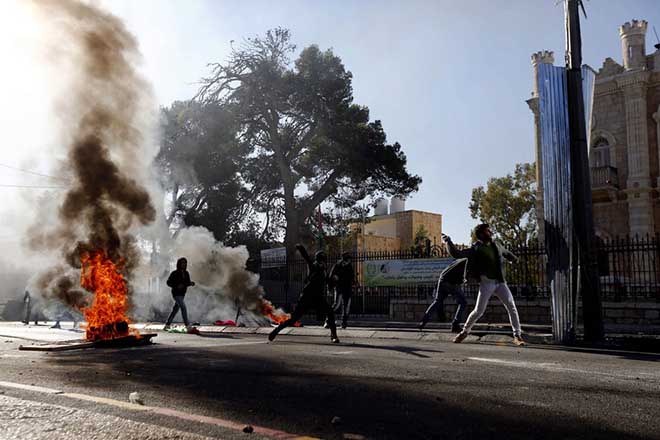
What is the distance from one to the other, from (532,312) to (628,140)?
17.0 metres

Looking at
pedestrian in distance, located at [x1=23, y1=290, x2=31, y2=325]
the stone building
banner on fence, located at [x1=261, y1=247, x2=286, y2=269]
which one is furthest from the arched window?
pedestrian in distance, located at [x1=23, y1=290, x2=31, y2=325]

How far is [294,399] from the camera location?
415 centimetres

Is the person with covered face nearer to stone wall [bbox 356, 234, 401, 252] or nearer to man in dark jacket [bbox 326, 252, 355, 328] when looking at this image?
man in dark jacket [bbox 326, 252, 355, 328]

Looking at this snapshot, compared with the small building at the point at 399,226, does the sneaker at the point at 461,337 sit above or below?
below

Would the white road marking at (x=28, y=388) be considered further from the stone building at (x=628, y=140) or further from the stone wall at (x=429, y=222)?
the stone wall at (x=429, y=222)

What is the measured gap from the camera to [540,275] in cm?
1462

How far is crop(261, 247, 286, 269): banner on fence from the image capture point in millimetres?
20781

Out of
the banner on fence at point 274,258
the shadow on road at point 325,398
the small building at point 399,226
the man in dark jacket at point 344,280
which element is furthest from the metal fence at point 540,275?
the small building at point 399,226

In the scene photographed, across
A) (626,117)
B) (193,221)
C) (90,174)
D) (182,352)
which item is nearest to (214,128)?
(193,221)

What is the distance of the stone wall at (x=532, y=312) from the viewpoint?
12.5 metres

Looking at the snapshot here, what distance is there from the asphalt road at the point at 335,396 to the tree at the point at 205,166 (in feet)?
73.0

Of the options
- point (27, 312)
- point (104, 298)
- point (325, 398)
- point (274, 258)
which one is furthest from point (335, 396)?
point (27, 312)

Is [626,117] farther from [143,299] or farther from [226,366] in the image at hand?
[226,366]

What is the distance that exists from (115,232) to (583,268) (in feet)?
27.4
